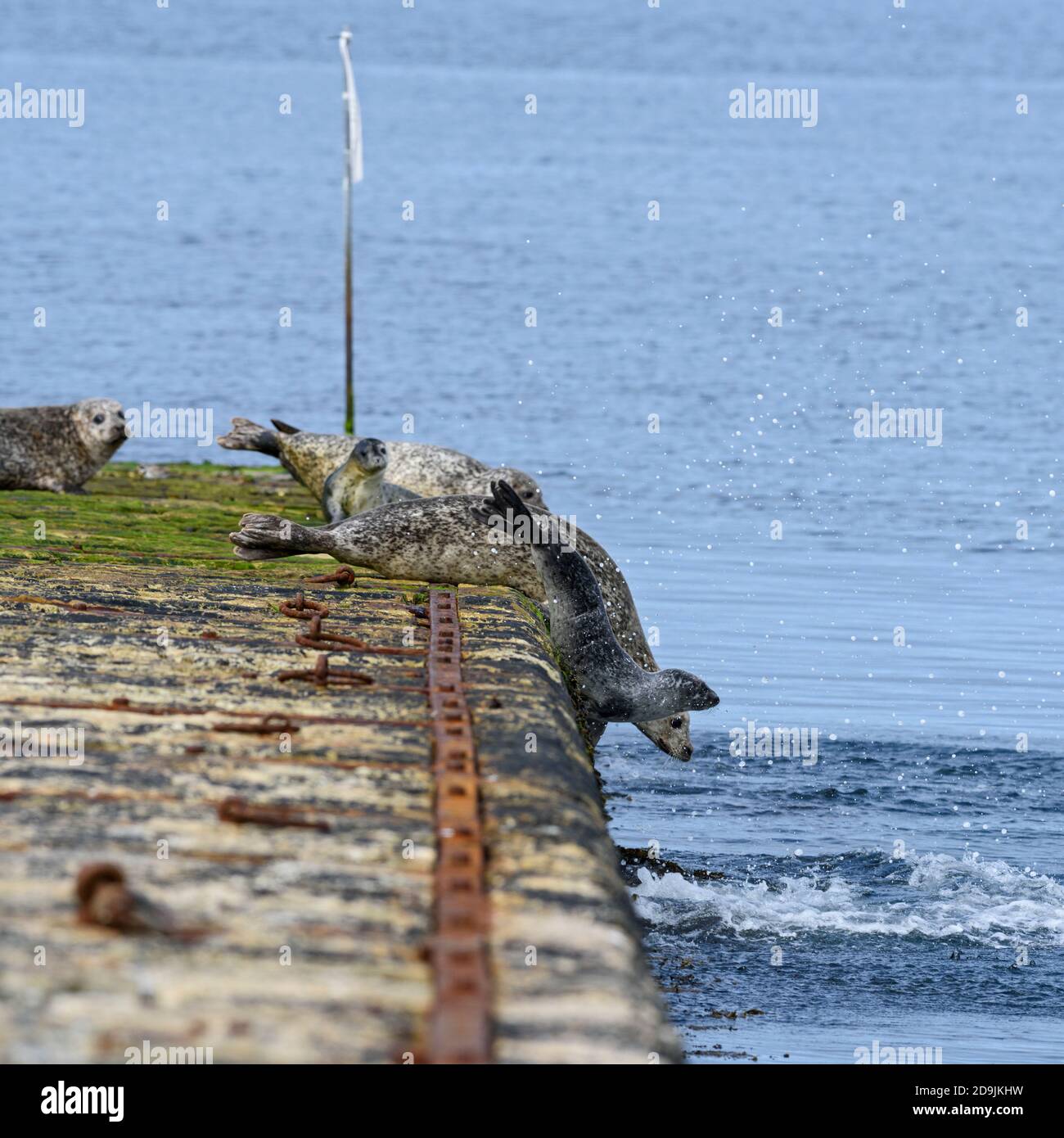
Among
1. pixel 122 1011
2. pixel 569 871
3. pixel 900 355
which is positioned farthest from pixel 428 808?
pixel 900 355

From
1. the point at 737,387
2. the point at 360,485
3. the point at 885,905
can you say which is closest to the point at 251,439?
the point at 360,485

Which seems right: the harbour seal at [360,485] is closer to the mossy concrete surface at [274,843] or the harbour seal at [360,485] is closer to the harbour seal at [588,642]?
the harbour seal at [588,642]

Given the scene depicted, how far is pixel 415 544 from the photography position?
8.61 meters

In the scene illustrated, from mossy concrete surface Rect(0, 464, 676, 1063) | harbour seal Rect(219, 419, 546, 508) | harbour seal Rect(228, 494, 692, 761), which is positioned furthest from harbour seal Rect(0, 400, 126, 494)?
Answer: mossy concrete surface Rect(0, 464, 676, 1063)

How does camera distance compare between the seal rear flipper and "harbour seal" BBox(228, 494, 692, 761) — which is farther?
the seal rear flipper

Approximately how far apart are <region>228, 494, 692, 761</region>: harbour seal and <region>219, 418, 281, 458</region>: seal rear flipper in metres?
4.72

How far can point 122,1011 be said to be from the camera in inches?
116

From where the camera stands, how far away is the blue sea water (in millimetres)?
8414

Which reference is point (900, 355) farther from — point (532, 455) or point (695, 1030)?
point (695, 1030)

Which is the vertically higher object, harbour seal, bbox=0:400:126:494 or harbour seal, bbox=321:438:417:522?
harbour seal, bbox=0:400:126:494

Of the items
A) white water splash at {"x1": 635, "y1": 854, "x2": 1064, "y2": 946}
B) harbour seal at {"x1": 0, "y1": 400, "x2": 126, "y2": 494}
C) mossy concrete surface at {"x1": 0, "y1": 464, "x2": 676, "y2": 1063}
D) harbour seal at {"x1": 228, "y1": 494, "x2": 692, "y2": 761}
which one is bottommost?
white water splash at {"x1": 635, "y1": 854, "x2": 1064, "y2": 946}

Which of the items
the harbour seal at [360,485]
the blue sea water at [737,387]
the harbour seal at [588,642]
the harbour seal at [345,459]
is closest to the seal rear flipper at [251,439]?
the harbour seal at [345,459]

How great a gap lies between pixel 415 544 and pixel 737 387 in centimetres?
1807

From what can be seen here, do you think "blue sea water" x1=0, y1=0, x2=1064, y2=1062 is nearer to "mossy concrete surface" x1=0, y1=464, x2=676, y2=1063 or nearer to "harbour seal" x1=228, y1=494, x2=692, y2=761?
"harbour seal" x1=228, y1=494, x2=692, y2=761
